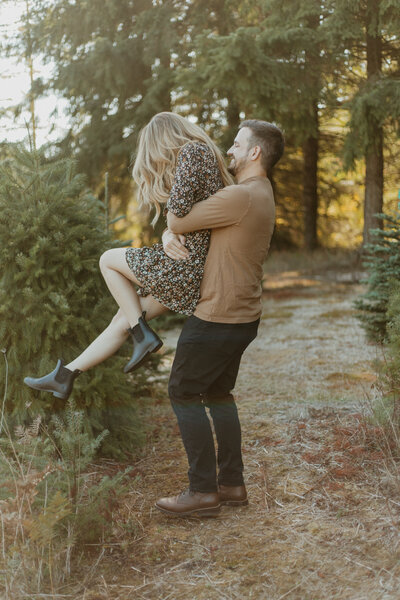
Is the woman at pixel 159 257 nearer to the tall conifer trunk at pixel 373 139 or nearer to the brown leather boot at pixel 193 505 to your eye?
the brown leather boot at pixel 193 505

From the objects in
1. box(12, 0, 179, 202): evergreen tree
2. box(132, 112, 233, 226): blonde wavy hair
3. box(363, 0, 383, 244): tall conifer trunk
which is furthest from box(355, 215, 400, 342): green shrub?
box(12, 0, 179, 202): evergreen tree

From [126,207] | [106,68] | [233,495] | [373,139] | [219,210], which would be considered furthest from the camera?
[126,207]

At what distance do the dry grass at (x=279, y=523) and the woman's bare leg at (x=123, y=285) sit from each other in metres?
0.99

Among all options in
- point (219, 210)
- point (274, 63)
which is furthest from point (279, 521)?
point (274, 63)

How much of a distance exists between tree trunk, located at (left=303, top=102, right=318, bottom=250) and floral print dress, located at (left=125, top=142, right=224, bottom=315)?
11446 mm

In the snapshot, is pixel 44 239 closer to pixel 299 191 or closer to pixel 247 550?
pixel 247 550

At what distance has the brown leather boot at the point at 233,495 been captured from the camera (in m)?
3.05

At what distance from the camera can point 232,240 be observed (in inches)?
109

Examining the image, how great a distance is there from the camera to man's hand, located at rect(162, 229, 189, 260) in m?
2.81

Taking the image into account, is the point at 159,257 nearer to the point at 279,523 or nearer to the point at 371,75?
the point at 279,523

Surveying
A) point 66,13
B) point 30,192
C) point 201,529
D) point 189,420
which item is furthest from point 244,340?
point 66,13

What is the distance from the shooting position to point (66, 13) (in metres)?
11.0

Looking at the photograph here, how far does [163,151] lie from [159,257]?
0.52 m

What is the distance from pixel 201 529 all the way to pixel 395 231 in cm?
404
